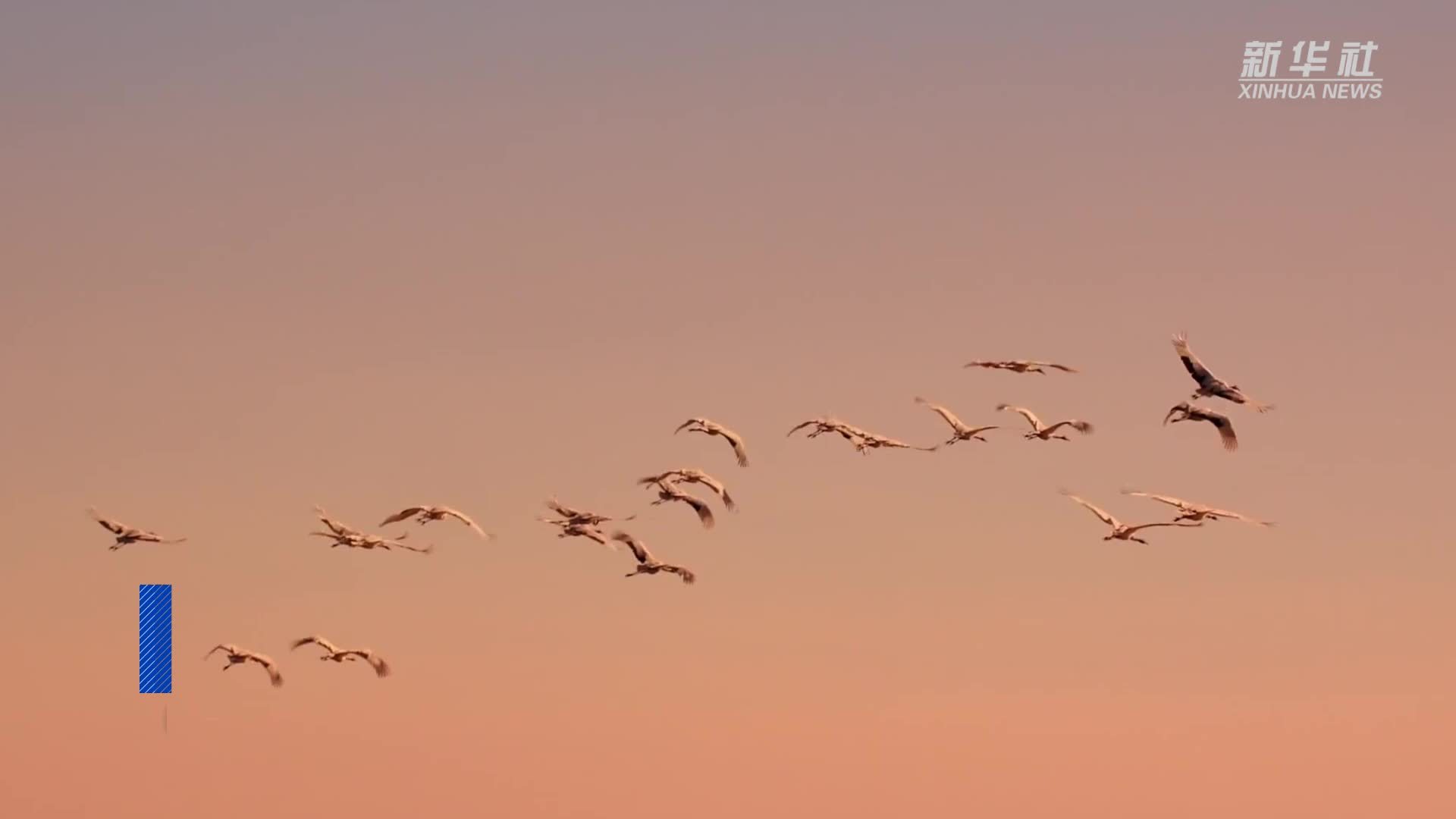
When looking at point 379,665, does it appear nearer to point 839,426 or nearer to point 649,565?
point 649,565

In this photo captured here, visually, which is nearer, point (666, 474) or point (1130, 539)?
point (1130, 539)

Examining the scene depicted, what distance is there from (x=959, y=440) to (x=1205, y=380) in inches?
1088

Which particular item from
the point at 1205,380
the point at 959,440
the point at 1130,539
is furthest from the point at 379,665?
the point at 1205,380

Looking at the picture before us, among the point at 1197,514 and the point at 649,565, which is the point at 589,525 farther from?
→ the point at 1197,514

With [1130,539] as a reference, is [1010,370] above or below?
above

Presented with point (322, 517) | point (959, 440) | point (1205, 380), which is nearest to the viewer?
point (1205, 380)

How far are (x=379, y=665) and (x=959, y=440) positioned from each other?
47429 mm

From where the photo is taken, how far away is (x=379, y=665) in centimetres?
19875

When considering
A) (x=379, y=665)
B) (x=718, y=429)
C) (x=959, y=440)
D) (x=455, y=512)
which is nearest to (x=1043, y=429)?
(x=959, y=440)

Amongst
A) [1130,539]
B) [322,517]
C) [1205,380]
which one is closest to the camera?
[1205,380]

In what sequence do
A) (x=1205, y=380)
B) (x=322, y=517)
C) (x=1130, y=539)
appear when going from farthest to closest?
1. (x=322, y=517)
2. (x=1130, y=539)
3. (x=1205, y=380)

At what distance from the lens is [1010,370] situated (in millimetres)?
171875

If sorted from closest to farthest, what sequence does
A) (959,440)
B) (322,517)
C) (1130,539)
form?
(1130,539)
(959,440)
(322,517)

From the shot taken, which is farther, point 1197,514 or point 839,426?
point 839,426
